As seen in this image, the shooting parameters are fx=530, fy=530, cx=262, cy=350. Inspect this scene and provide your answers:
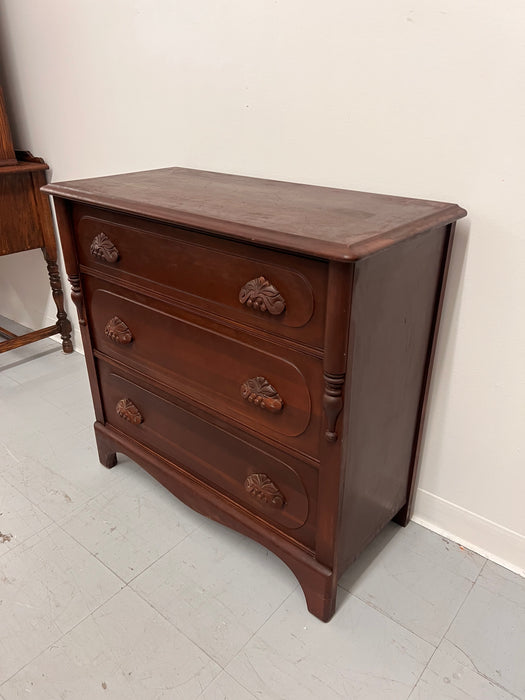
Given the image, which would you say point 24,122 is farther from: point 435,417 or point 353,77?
point 435,417

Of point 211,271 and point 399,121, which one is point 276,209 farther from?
point 399,121

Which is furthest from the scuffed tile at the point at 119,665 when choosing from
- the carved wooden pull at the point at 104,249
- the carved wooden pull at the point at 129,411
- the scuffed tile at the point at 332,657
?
the carved wooden pull at the point at 104,249

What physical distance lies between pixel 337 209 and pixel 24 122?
5.77 feet

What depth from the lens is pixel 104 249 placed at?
1.36 m

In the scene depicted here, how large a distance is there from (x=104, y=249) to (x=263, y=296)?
1.79 ft

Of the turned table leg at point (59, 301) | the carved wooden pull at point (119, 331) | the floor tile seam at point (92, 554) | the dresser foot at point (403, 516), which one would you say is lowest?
the floor tile seam at point (92, 554)

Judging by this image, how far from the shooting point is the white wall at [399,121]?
1.14 metres

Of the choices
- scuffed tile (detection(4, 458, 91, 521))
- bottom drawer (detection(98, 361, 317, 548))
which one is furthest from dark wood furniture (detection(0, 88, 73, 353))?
bottom drawer (detection(98, 361, 317, 548))

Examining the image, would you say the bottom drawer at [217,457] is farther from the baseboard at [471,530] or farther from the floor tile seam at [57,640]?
the baseboard at [471,530]

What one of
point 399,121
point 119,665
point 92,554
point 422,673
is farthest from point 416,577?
point 399,121

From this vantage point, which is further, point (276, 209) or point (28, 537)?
point (28, 537)

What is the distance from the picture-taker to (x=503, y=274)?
122 centimetres

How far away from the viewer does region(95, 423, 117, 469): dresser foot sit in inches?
68.7

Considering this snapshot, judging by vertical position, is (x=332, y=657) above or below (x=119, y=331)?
below
